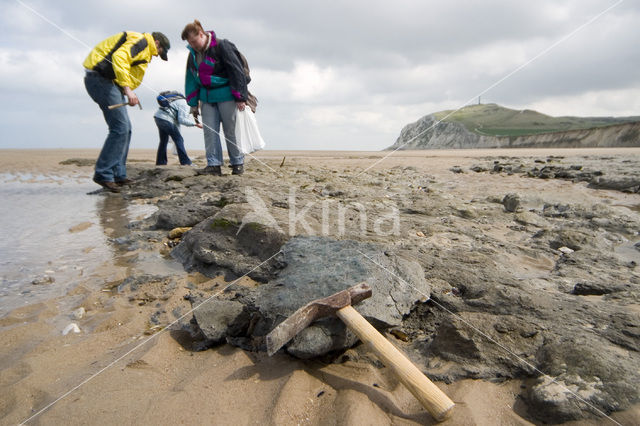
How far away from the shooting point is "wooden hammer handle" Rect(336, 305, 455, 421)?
4.42 ft

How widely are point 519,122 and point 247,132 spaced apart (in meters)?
87.2

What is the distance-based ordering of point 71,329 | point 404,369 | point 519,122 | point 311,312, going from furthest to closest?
point 519,122 → point 71,329 → point 311,312 → point 404,369

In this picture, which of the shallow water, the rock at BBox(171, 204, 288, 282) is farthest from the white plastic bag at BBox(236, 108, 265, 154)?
the rock at BBox(171, 204, 288, 282)

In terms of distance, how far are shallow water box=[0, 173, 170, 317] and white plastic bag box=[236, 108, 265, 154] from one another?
1.89 metres

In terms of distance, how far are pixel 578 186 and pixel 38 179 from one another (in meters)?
12.5

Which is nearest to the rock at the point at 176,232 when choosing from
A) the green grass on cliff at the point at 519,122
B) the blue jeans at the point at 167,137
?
the blue jeans at the point at 167,137

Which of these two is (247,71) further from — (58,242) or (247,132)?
(58,242)

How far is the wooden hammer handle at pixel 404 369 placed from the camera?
1.35 meters

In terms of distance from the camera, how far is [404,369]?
4.81 feet

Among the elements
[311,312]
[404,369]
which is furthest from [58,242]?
[404,369]

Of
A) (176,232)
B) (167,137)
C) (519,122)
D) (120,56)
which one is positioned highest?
(120,56)

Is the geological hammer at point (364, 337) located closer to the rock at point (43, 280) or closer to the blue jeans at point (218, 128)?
the rock at point (43, 280)

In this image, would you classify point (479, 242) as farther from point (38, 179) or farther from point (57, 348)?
point (38, 179)

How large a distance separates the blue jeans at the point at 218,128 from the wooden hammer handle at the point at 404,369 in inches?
207
